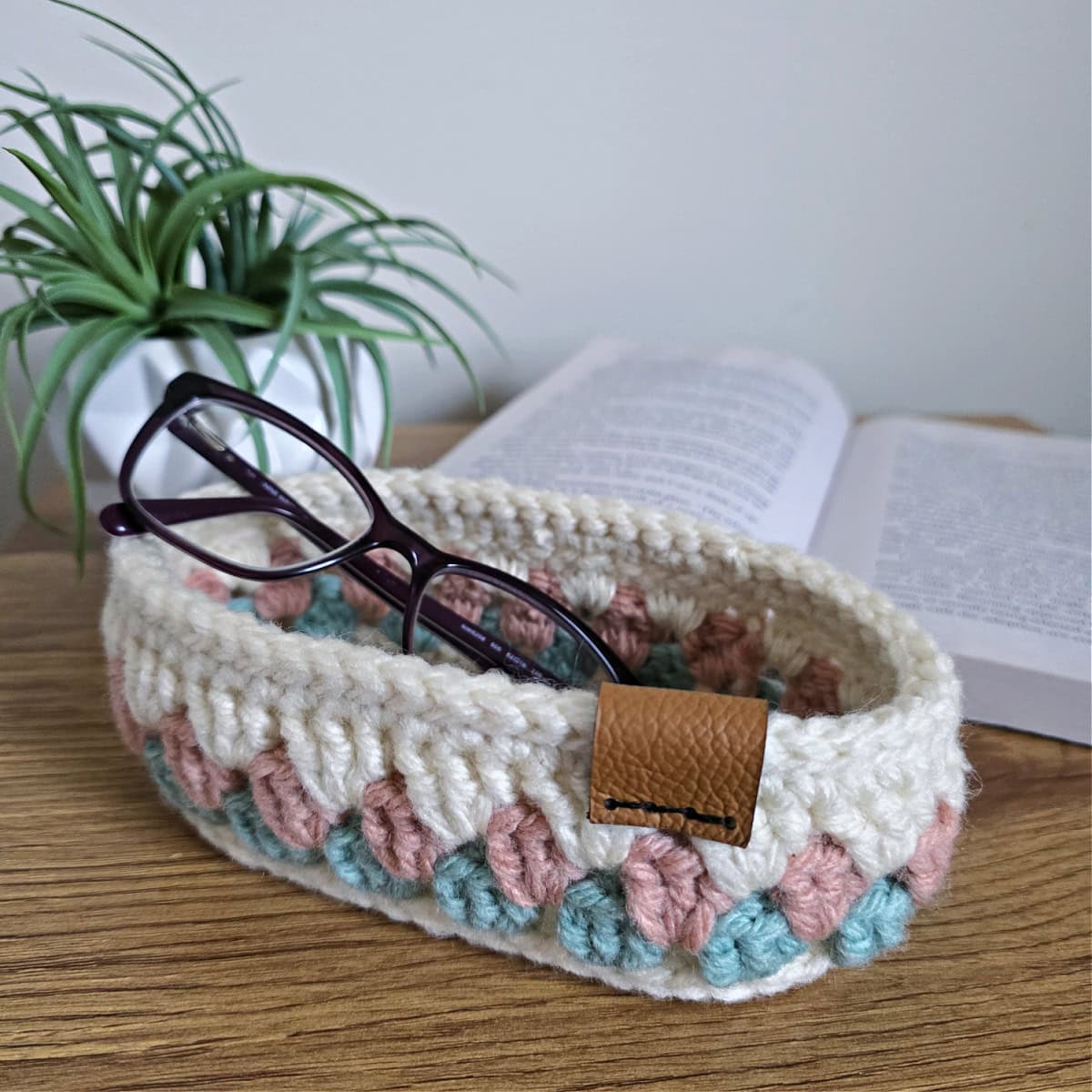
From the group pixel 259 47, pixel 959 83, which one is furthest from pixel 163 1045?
pixel 959 83

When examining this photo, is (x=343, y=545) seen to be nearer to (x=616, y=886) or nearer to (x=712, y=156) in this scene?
(x=616, y=886)

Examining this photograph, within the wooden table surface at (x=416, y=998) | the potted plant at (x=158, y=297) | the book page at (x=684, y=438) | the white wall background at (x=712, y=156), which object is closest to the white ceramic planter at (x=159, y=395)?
the potted plant at (x=158, y=297)

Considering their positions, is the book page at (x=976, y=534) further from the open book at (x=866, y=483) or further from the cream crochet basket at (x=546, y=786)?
the cream crochet basket at (x=546, y=786)

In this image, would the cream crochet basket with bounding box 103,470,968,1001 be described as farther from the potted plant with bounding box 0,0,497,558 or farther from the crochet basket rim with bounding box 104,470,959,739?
the potted plant with bounding box 0,0,497,558

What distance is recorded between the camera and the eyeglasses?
40cm

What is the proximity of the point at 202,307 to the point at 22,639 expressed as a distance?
0.21m

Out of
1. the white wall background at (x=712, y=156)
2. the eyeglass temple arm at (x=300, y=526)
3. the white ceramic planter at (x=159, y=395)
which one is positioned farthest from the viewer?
the white wall background at (x=712, y=156)

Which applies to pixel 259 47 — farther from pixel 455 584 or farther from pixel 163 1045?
pixel 163 1045

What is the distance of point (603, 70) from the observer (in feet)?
2.72

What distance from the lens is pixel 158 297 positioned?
1.75 ft

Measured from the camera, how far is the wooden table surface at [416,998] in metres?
0.30

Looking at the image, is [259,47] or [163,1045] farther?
[259,47]

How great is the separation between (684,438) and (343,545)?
0.95 feet

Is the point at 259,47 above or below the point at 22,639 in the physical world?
above
